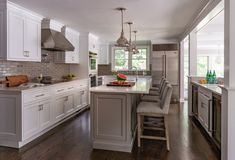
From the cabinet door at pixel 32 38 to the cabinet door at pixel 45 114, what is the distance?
1.00 metres

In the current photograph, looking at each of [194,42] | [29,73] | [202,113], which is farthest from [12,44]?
[194,42]

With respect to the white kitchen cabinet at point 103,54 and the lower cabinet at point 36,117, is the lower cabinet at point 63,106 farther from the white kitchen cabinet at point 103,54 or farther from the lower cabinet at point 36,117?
the white kitchen cabinet at point 103,54

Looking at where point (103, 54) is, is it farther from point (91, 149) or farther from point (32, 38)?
point (91, 149)

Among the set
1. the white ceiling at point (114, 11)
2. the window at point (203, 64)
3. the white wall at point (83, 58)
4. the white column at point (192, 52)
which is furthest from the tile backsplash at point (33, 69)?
the window at point (203, 64)

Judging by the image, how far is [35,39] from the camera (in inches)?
151

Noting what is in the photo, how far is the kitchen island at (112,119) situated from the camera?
111 inches

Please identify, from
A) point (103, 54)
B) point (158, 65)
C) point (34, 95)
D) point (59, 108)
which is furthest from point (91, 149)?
point (103, 54)

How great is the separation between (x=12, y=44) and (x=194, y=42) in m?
4.20

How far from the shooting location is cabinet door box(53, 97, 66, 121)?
395cm

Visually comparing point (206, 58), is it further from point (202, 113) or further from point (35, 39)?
point (35, 39)

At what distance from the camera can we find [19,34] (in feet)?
11.1

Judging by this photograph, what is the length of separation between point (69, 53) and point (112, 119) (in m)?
2.92

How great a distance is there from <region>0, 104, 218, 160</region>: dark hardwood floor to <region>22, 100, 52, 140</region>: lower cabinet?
189 mm

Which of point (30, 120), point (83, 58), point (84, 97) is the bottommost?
point (30, 120)
